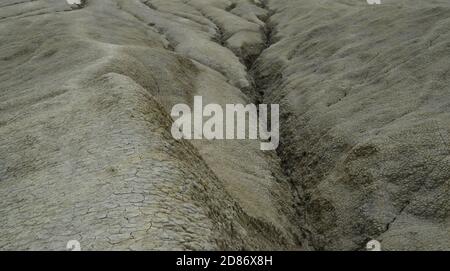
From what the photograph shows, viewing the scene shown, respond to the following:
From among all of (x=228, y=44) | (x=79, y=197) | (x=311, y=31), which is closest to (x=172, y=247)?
(x=79, y=197)

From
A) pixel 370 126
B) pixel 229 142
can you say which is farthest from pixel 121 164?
pixel 370 126

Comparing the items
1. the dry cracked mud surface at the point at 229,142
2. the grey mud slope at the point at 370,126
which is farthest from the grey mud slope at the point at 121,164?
the grey mud slope at the point at 370,126

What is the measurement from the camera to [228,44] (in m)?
83.9

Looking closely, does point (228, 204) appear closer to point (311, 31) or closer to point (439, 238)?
point (439, 238)

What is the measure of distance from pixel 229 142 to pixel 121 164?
22281 mm

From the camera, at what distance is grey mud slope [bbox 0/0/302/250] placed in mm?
18516

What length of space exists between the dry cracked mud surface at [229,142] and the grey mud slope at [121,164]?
0.11m

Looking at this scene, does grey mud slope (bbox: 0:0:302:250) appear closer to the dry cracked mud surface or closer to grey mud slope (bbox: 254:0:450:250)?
the dry cracked mud surface

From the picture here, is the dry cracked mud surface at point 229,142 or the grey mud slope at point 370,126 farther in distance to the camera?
the grey mud slope at point 370,126

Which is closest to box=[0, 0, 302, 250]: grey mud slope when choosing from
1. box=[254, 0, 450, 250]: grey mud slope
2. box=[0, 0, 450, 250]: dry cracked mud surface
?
box=[0, 0, 450, 250]: dry cracked mud surface

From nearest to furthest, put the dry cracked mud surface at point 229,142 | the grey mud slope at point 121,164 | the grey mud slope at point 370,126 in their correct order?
the grey mud slope at point 121,164
the dry cracked mud surface at point 229,142
the grey mud slope at point 370,126

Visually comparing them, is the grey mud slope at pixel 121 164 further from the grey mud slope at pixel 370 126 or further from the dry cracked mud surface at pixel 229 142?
A: the grey mud slope at pixel 370 126

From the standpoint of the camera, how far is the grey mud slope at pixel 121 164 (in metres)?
18.5

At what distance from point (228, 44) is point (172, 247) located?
7073 centimetres
